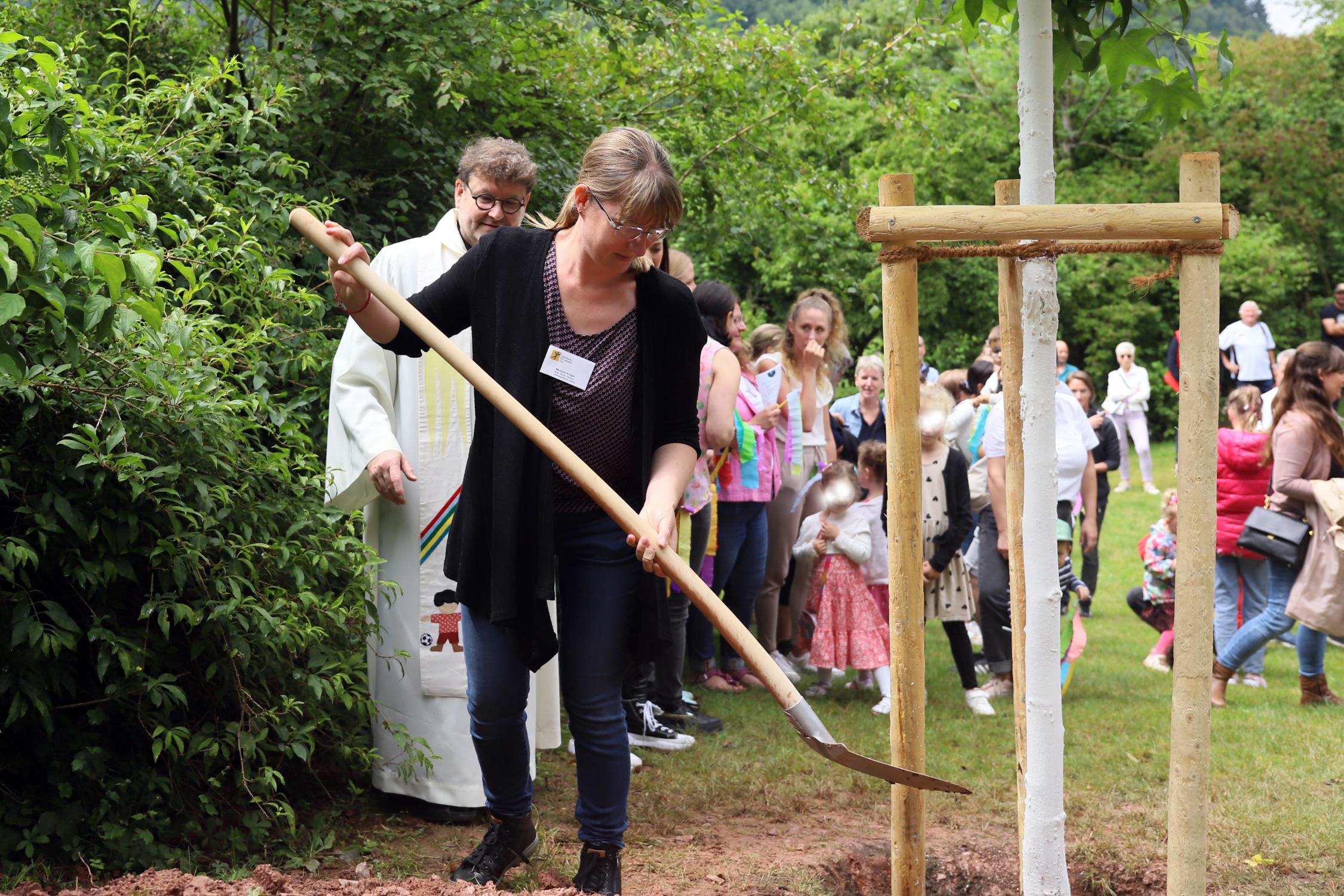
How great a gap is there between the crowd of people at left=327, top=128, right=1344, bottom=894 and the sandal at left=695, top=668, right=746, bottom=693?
1 centimetres

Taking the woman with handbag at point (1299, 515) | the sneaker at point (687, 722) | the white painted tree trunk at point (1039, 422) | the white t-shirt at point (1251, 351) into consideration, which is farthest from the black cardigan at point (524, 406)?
the white t-shirt at point (1251, 351)

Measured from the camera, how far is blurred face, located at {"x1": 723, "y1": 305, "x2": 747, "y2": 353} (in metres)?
6.55

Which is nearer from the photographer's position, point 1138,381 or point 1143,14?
point 1143,14

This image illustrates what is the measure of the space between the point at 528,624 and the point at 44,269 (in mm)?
1394

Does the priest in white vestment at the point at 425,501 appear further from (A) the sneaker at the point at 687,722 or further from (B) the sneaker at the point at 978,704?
(B) the sneaker at the point at 978,704

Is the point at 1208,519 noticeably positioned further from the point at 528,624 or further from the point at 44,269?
the point at 44,269

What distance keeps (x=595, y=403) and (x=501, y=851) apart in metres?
1.32

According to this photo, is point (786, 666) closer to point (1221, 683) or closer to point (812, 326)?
point (812, 326)

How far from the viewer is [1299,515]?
671 cm

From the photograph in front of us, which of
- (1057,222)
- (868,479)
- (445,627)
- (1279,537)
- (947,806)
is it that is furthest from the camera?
(868,479)

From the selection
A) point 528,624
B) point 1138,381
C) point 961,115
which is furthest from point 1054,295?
point 961,115

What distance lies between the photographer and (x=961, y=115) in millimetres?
23875

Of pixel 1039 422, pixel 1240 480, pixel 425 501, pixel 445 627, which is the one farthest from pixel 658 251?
pixel 1240 480

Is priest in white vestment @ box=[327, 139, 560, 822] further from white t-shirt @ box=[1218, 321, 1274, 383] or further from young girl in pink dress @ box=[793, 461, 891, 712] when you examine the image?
white t-shirt @ box=[1218, 321, 1274, 383]
